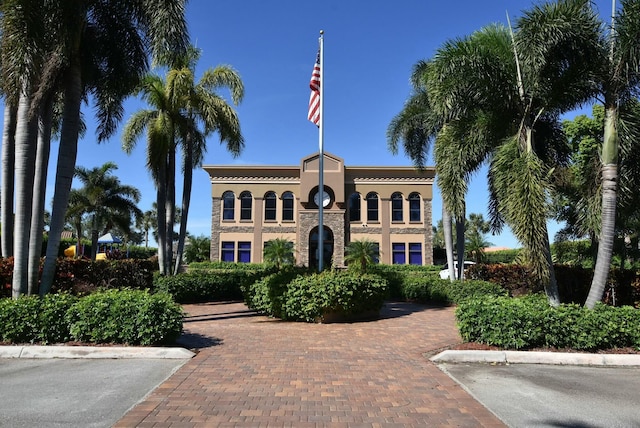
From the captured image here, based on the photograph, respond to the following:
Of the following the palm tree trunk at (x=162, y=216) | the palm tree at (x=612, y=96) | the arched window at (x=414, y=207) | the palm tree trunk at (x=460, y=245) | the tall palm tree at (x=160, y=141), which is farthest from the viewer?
the arched window at (x=414, y=207)

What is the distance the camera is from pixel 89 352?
273 inches

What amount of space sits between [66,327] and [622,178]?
39.2 ft

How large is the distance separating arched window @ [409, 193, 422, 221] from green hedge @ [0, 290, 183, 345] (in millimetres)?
27640

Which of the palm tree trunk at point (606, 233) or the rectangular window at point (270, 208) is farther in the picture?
the rectangular window at point (270, 208)

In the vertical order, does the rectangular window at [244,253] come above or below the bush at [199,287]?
above

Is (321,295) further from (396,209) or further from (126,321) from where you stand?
(396,209)

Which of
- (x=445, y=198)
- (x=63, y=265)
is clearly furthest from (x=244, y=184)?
(x=445, y=198)

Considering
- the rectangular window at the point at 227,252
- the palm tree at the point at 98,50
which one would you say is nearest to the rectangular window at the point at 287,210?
the rectangular window at the point at 227,252

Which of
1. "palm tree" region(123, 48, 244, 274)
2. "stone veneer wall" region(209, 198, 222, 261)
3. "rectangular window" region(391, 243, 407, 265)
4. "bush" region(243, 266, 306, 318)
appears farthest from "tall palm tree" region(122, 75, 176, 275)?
"rectangular window" region(391, 243, 407, 265)

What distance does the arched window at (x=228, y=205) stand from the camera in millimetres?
33719

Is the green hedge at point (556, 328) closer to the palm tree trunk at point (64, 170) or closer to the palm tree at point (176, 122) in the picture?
the palm tree trunk at point (64, 170)

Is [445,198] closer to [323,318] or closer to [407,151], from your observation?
[323,318]

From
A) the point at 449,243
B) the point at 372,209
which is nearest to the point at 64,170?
the point at 449,243

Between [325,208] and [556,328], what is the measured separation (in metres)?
25.9
